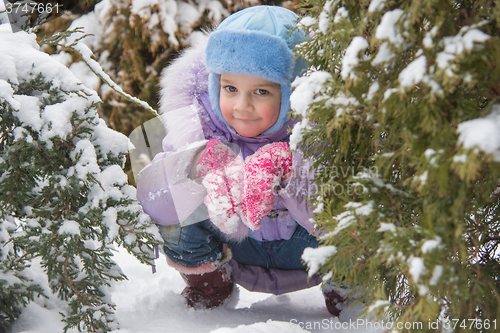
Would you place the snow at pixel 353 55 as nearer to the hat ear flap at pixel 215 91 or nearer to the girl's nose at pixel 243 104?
the girl's nose at pixel 243 104

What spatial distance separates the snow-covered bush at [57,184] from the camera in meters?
1.11

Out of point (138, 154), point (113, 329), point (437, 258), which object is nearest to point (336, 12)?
point (437, 258)

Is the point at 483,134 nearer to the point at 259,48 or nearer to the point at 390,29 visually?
the point at 390,29

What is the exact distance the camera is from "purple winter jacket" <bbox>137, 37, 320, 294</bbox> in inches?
55.7

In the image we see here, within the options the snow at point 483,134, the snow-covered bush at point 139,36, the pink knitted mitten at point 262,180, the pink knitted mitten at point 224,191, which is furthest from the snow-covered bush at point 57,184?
the snow-covered bush at point 139,36

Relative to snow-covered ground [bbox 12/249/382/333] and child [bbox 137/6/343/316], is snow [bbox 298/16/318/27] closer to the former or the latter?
child [bbox 137/6/343/316]

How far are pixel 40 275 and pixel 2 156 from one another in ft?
1.70

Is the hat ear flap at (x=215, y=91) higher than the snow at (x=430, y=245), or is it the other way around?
the snow at (x=430, y=245)

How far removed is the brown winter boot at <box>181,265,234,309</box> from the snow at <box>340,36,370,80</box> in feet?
3.52

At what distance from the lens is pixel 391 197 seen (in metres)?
0.86

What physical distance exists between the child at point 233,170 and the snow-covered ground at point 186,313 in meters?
0.08

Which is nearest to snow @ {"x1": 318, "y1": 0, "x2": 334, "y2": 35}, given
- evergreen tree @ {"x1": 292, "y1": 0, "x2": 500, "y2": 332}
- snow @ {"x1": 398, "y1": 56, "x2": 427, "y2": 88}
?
evergreen tree @ {"x1": 292, "y1": 0, "x2": 500, "y2": 332}

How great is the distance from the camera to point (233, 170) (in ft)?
4.51

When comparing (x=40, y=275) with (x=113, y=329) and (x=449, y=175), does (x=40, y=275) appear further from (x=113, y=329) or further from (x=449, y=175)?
(x=449, y=175)
